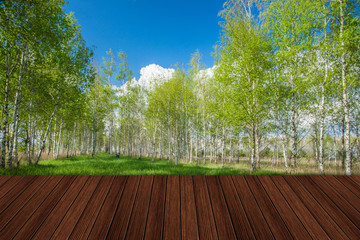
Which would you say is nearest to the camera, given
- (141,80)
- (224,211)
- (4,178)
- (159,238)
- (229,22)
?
(159,238)

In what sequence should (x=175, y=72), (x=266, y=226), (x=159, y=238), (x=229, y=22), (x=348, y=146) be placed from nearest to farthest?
(x=159, y=238)
(x=266, y=226)
(x=348, y=146)
(x=229, y=22)
(x=175, y=72)

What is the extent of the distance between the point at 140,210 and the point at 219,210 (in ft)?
4.04

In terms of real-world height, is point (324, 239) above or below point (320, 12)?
below

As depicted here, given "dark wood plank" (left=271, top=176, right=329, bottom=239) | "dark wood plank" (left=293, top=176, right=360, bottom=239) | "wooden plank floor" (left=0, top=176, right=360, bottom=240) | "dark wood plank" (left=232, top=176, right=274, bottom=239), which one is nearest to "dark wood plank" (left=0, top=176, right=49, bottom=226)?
"wooden plank floor" (left=0, top=176, right=360, bottom=240)

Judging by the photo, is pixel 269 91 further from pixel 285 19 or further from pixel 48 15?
pixel 48 15

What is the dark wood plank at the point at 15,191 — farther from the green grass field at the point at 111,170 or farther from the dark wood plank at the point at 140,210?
the green grass field at the point at 111,170

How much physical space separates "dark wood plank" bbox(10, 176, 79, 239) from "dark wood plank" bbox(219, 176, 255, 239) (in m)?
2.77

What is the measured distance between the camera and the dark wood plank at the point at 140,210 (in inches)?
82.9

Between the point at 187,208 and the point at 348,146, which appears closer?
the point at 187,208

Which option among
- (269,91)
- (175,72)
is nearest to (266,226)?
(269,91)

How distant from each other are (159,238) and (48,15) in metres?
11.2

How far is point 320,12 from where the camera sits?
9836 mm

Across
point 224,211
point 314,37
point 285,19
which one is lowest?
point 224,211

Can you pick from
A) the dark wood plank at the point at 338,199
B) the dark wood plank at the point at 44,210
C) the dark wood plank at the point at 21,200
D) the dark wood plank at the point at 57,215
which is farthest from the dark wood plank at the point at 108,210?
the dark wood plank at the point at 338,199
